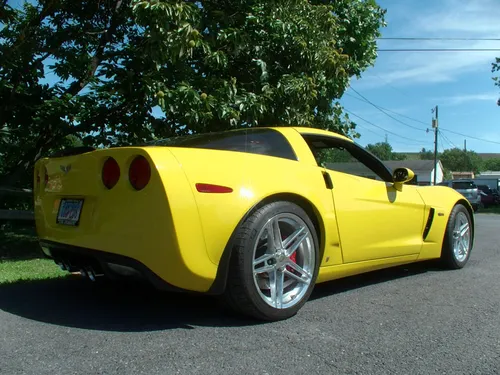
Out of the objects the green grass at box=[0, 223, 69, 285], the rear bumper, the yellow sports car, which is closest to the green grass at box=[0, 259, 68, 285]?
the green grass at box=[0, 223, 69, 285]

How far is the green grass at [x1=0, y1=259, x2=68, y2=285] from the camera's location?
4715 mm

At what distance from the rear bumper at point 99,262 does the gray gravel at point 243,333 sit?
328mm

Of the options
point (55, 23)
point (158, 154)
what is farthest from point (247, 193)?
point (55, 23)

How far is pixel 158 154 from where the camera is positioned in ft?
9.80

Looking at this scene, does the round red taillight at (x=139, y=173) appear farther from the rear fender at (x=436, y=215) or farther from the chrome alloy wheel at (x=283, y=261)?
the rear fender at (x=436, y=215)

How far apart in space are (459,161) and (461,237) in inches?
4196

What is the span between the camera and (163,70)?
5.98 meters

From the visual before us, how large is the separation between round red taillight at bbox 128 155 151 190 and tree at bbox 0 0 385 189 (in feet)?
8.26

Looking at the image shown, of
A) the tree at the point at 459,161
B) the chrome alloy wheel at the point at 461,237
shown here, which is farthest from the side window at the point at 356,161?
the tree at the point at 459,161

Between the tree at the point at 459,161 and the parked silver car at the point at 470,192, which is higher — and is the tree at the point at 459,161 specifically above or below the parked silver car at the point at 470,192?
above

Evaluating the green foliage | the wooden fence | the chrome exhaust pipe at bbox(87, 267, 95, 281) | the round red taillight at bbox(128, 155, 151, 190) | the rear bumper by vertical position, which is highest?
the green foliage

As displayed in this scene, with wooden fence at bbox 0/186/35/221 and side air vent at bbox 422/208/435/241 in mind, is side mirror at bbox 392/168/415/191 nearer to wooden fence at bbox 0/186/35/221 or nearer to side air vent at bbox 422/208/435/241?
side air vent at bbox 422/208/435/241

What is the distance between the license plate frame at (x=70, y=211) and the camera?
3.36m

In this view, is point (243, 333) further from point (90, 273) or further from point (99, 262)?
point (90, 273)
